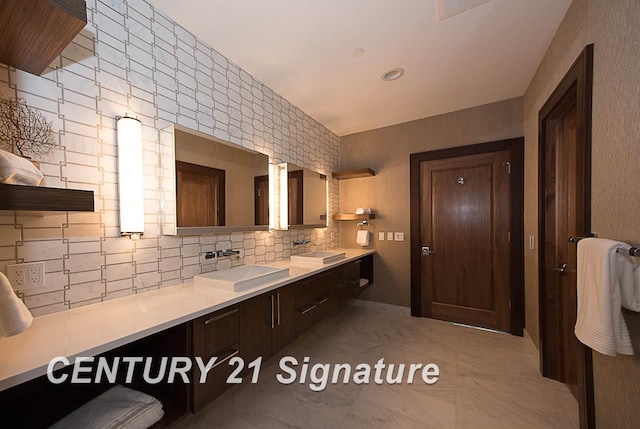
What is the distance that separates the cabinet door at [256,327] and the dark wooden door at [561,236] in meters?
2.16

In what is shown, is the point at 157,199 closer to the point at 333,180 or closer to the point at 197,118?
the point at 197,118

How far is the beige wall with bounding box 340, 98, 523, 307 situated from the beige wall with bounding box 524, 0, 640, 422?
1.52 meters

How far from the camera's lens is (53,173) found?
121 cm

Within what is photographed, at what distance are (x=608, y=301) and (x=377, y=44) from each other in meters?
2.03

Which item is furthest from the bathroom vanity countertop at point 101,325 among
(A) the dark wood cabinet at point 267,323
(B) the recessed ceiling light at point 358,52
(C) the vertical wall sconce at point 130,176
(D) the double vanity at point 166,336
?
(B) the recessed ceiling light at point 358,52

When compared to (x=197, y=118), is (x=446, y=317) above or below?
below

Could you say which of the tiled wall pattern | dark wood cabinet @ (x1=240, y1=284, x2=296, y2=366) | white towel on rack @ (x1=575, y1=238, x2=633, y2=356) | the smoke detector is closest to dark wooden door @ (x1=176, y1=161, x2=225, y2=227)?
the tiled wall pattern

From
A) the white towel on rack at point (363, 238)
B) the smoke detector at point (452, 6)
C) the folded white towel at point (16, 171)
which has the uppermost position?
the smoke detector at point (452, 6)

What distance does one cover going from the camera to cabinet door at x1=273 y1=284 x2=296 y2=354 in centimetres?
180

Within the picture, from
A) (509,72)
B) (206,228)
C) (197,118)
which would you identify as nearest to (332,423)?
(206,228)

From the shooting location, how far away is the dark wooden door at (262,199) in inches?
93.2

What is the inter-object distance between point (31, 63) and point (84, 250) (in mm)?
883

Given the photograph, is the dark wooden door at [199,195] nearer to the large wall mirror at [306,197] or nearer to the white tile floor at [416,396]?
the large wall mirror at [306,197]

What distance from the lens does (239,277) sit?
6.55 ft
